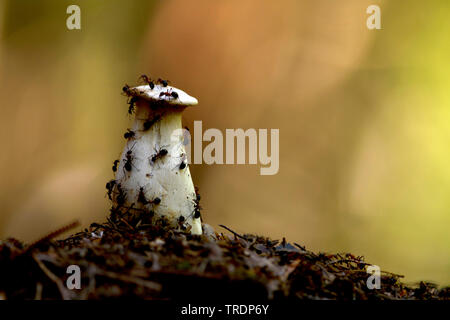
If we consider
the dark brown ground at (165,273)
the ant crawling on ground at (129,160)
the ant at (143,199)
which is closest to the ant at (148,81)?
the ant crawling on ground at (129,160)

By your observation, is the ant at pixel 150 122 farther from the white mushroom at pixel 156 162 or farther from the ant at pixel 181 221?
the ant at pixel 181 221

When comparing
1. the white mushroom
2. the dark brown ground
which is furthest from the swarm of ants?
the dark brown ground

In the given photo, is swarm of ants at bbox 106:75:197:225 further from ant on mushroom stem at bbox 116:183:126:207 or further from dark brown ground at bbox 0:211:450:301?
dark brown ground at bbox 0:211:450:301

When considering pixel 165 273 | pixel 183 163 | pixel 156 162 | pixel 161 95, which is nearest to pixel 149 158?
pixel 156 162

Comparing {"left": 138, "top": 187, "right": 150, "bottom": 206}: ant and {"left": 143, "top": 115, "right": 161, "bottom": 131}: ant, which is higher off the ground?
{"left": 143, "top": 115, "right": 161, "bottom": 131}: ant
